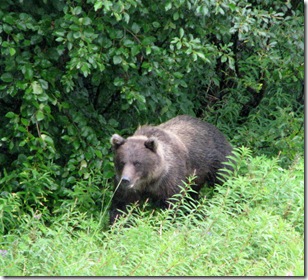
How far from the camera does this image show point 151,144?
28.3 feet

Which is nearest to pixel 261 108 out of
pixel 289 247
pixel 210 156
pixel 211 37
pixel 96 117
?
pixel 211 37

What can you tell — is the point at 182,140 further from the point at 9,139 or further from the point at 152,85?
the point at 9,139

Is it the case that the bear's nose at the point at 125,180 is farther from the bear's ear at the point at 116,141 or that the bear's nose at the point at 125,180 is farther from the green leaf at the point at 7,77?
the green leaf at the point at 7,77

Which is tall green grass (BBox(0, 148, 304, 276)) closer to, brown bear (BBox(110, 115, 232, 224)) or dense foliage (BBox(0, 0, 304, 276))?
brown bear (BBox(110, 115, 232, 224))

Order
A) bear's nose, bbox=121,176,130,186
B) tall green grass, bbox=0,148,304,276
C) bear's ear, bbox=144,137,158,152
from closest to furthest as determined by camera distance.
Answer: tall green grass, bbox=0,148,304,276, bear's nose, bbox=121,176,130,186, bear's ear, bbox=144,137,158,152

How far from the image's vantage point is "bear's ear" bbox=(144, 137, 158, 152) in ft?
28.2

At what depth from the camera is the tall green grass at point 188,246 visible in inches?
251

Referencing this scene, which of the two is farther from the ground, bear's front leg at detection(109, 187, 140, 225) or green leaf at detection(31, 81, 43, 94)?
Result: green leaf at detection(31, 81, 43, 94)

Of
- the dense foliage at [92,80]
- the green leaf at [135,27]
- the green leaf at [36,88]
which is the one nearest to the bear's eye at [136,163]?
the dense foliage at [92,80]

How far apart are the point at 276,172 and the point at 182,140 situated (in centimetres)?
119

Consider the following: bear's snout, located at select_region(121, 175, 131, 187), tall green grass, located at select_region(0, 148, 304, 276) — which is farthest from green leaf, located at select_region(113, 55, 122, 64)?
tall green grass, located at select_region(0, 148, 304, 276)

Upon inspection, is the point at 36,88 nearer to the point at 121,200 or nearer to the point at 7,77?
the point at 7,77

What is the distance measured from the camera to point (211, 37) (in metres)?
11.0

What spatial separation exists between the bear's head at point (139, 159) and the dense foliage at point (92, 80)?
1.44 ft
